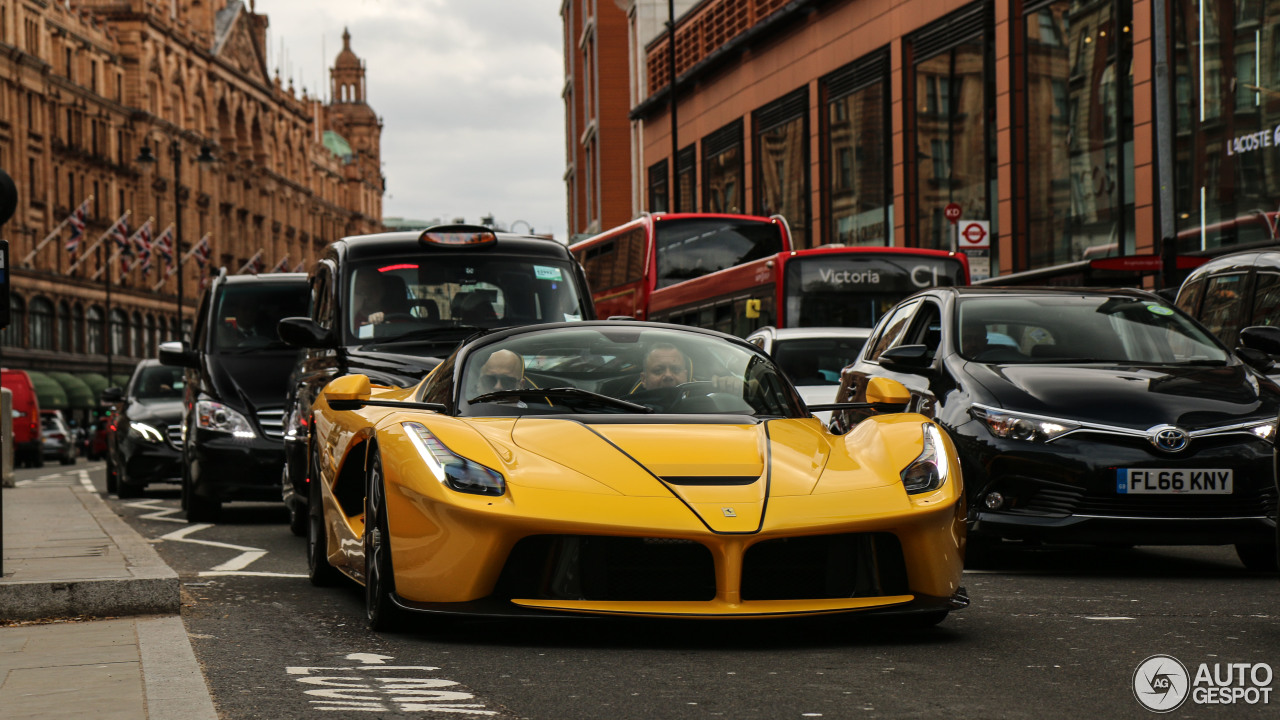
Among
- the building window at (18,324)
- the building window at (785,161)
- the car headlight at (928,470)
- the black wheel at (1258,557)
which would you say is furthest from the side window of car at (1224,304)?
the building window at (18,324)

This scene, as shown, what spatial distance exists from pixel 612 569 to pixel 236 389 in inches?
381

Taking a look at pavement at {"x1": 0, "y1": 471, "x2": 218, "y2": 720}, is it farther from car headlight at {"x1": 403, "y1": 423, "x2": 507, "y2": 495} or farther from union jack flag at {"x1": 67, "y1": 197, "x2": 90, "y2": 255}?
union jack flag at {"x1": 67, "y1": 197, "x2": 90, "y2": 255}

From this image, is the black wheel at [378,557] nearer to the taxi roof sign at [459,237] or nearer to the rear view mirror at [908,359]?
the rear view mirror at [908,359]

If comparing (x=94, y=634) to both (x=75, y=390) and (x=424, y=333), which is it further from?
(x=75, y=390)

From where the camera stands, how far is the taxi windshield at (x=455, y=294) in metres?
11.6

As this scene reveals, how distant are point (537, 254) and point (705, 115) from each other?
39772 millimetres

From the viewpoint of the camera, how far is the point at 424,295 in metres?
11.7

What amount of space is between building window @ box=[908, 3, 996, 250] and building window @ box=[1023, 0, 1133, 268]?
67.0 inches

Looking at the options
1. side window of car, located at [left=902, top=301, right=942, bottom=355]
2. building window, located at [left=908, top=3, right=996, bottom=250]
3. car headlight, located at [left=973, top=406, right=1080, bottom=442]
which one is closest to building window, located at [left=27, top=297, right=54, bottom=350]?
building window, located at [left=908, top=3, right=996, bottom=250]

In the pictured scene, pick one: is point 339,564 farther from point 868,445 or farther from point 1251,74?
point 1251,74

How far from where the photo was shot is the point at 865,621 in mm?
6648

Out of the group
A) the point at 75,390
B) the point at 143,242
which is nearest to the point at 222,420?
the point at 143,242

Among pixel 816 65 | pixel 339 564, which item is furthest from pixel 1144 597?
pixel 816 65

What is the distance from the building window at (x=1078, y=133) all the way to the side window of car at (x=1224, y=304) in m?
15.0
